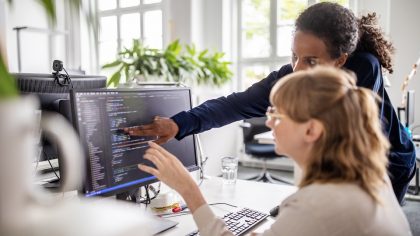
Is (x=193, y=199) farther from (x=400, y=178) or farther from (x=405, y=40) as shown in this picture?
(x=405, y=40)

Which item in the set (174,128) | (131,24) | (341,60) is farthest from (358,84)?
(131,24)

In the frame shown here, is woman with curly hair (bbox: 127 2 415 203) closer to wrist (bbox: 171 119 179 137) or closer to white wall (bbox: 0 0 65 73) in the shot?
wrist (bbox: 171 119 179 137)

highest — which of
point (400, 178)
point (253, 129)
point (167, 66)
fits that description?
point (167, 66)

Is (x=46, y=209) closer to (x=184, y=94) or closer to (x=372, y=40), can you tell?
(x=184, y=94)

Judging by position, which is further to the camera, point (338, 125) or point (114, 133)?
point (114, 133)

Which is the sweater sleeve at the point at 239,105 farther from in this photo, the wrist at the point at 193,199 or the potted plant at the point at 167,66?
the potted plant at the point at 167,66

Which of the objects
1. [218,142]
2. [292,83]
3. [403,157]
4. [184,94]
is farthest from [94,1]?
[218,142]

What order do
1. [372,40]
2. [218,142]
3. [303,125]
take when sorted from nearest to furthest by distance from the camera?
[303,125]
[372,40]
[218,142]

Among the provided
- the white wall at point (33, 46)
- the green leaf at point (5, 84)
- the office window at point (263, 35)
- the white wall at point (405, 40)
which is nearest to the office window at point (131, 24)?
the white wall at point (33, 46)

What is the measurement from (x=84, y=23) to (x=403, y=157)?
132 centimetres

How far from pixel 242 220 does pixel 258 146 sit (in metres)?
2.87

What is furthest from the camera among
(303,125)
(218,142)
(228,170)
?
(218,142)

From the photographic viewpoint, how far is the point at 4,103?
0.37m

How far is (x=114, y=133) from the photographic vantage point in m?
1.10
